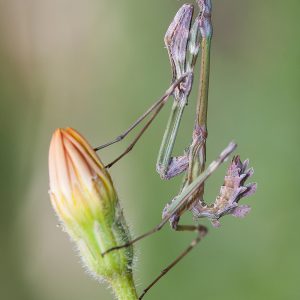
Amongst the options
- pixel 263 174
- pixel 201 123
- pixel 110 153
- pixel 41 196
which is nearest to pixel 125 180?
pixel 110 153

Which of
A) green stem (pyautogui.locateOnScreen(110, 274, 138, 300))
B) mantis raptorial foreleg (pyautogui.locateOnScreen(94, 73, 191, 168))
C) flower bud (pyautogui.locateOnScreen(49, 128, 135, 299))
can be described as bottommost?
green stem (pyautogui.locateOnScreen(110, 274, 138, 300))

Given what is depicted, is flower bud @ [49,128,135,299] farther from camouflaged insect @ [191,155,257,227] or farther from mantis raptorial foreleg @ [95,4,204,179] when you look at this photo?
camouflaged insect @ [191,155,257,227]

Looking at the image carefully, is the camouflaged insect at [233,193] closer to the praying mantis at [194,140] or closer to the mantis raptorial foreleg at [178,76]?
the praying mantis at [194,140]

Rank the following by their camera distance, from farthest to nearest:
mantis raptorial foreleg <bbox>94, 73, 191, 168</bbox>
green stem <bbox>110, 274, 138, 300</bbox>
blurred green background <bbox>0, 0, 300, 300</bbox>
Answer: blurred green background <bbox>0, 0, 300, 300</bbox> → mantis raptorial foreleg <bbox>94, 73, 191, 168</bbox> → green stem <bbox>110, 274, 138, 300</bbox>

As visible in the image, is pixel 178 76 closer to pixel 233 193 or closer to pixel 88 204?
pixel 233 193

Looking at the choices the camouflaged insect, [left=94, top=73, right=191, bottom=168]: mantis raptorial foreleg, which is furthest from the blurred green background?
[left=94, top=73, right=191, bottom=168]: mantis raptorial foreleg

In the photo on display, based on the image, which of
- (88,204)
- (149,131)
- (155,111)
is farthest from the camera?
(149,131)

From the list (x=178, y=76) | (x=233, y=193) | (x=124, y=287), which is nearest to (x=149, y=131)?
(x=178, y=76)
